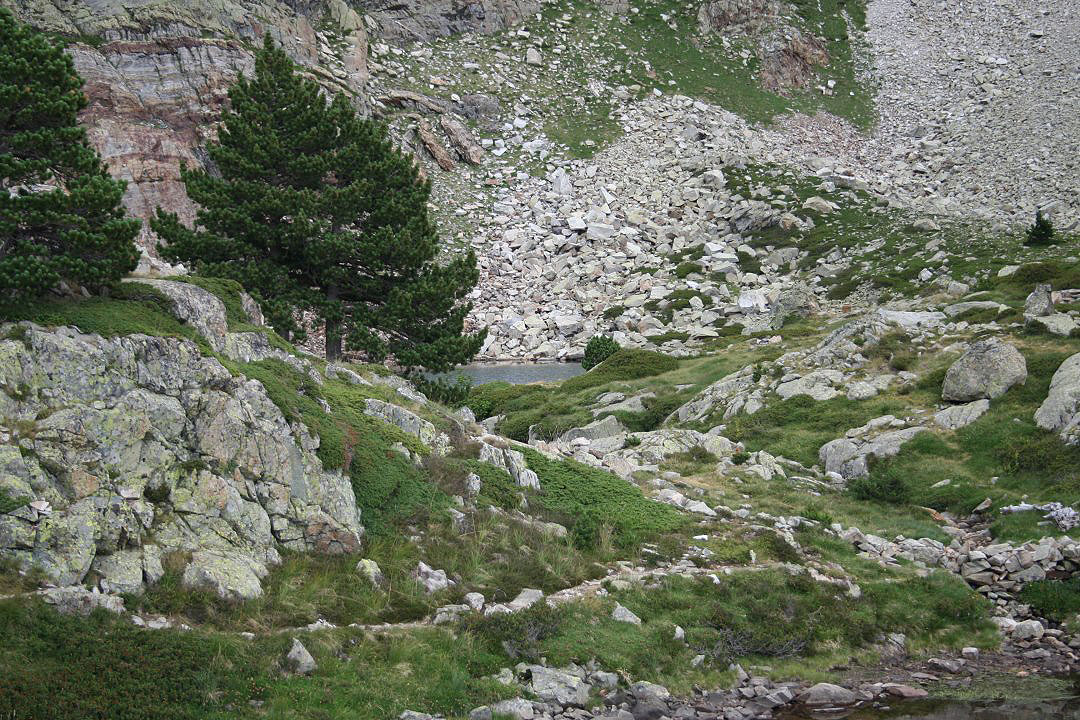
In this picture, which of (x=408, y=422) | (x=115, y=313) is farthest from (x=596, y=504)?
(x=115, y=313)

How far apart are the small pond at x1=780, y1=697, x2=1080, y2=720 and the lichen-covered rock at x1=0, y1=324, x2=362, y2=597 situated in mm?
10094

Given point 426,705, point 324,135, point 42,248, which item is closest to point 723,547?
point 426,705

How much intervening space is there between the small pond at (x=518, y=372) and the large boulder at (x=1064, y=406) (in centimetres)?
4263

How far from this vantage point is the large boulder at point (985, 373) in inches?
1156

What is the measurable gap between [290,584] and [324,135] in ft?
80.8

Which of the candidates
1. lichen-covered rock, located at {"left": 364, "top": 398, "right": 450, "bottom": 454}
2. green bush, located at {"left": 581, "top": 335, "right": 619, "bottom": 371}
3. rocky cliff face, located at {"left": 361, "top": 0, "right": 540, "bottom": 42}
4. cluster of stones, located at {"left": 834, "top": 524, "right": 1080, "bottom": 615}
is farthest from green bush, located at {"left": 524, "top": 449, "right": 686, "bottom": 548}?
rocky cliff face, located at {"left": 361, "top": 0, "right": 540, "bottom": 42}

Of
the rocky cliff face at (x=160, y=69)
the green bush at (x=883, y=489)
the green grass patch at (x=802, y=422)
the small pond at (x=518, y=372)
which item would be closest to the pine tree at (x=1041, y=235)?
the small pond at (x=518, y=372)

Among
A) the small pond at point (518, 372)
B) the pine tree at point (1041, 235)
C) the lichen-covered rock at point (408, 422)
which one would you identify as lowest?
the small pond at point (518, 372)

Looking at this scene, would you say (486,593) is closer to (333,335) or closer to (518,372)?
(333,335)

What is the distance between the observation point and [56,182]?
17.0 meters

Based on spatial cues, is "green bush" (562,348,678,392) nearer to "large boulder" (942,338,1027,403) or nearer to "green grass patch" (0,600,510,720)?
"large boulder" (942,338,1027,403)

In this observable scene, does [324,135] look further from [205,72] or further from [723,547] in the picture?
[205,72]

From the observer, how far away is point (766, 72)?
5162 inches

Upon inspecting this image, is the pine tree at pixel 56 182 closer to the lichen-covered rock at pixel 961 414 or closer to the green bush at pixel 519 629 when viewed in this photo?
the green bush at pixel 519 629
